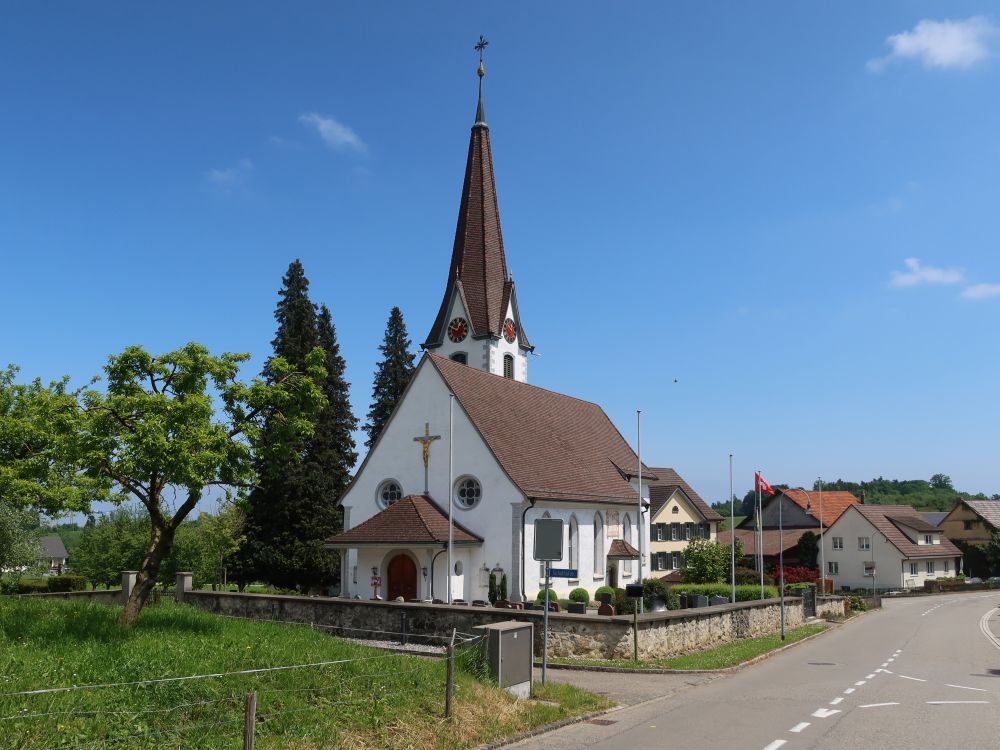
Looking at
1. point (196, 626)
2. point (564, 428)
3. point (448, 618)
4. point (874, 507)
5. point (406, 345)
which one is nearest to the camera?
point (196, 626)

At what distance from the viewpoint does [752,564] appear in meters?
68.2

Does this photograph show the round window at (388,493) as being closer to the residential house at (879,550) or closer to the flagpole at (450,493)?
the flagpole at (450,493)

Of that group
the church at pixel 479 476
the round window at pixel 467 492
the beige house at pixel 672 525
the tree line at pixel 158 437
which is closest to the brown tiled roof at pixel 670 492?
the beige house at pixel 672 525

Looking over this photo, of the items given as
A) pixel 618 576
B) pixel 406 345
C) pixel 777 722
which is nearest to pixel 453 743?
pixel 777 722

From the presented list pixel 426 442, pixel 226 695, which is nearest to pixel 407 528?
pixel 426 442

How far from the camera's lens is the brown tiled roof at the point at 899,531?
71875 mm

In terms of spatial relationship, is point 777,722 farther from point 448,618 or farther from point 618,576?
point 618,576

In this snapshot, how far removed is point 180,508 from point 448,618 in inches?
298

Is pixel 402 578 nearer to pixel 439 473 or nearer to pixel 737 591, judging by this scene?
pixel 439 473

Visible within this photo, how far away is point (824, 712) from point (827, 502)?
76.0 m

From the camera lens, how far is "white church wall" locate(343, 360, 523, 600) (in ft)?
113

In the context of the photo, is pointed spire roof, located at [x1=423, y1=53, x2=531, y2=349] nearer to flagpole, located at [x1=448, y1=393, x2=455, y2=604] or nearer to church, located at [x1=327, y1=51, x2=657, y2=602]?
church, located at [x1=327, y1=51, x2=657, y2=602]

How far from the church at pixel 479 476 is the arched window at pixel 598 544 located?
0.06 meters

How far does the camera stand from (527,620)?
20438 millimetres
